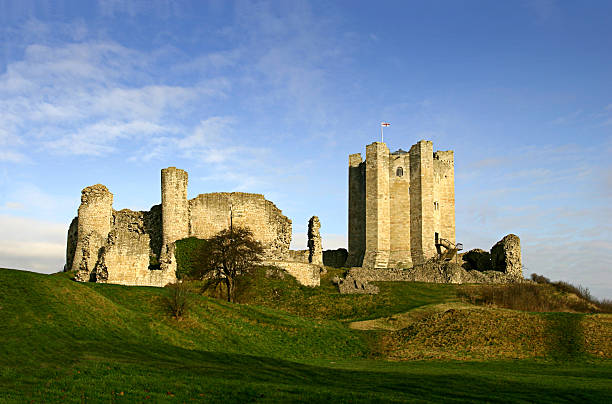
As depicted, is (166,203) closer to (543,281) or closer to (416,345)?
(416,345)

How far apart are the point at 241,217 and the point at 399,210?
1954 cm

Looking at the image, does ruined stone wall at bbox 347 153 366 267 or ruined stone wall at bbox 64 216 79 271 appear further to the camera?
ruined stone wall at bbox 347 153 366 267

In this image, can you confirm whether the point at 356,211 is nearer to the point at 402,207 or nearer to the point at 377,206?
the point at 377,206

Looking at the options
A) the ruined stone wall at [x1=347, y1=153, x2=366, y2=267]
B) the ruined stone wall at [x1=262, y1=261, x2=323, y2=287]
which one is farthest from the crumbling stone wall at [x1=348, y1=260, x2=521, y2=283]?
the ruined stone wall at [x1=347, y1=153, x2=366, y2=267]

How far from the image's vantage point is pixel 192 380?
15883 mm

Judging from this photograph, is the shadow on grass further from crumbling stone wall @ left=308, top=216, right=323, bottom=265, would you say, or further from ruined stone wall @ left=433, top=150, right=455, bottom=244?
ruined stone wall @ left=433, top=150, right=455, bottom=244

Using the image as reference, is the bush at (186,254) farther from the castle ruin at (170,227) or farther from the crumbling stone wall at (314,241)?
the crumbling stone wall at (314,241)

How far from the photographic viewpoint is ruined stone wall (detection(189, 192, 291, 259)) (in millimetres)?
52750

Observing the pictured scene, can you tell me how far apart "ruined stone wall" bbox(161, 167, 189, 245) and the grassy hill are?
14.2 meters

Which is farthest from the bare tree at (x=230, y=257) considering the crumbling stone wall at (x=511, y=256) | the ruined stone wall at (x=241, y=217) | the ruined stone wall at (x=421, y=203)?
the ruined stone wall at (x=421, y=203)

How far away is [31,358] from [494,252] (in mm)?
50849

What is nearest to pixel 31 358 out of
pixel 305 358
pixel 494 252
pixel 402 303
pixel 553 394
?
pixel 305 358

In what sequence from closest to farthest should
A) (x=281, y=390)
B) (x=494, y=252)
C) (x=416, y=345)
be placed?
1. (x=281, y=390)
2. (x=416, y=345)
3. (x=494, y=252)

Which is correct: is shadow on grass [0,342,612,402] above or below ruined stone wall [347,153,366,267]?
below
